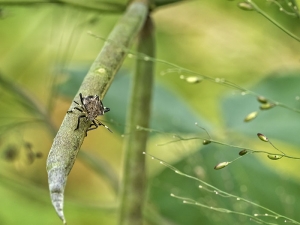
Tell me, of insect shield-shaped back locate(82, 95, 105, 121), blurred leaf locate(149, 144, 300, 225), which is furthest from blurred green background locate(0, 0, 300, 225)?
insect shield-shaped back locate(82, 95, 105, 121)

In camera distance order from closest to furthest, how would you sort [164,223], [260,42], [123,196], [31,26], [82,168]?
[123,196] → [164,223] → [260,42] → [31,26] → [82,168]

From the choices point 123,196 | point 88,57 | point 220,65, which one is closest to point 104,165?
point 123,196

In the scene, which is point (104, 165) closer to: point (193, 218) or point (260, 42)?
point (193, 218)

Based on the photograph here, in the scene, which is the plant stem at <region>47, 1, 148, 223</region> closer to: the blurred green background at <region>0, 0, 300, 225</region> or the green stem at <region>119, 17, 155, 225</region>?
the green stem at <region>119, 17, 155, 225</region>

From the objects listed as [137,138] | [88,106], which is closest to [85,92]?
[88,106]

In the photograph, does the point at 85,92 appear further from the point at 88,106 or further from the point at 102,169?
the point at 102,169

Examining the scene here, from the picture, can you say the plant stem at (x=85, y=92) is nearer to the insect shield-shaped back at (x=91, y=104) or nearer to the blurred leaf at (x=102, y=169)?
the insect shield-shaped back at (x=91, y=104)

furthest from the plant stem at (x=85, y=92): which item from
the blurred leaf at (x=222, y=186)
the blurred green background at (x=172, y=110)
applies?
the blurred leaf at (x=222, y=186)
